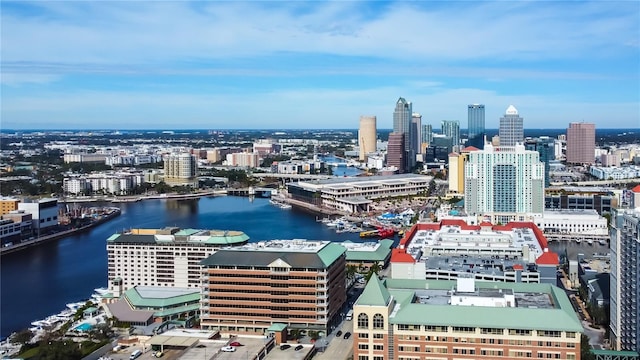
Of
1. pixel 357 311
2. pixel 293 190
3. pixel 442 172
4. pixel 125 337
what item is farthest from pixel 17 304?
pixel 442 172

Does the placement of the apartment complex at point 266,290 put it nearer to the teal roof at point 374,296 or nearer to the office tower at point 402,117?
the teal roof at point 374,296

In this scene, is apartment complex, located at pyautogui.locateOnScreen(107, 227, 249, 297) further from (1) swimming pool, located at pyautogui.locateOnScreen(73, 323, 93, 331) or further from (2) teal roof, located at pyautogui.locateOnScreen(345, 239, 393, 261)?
(2) teal roof, located at pyautogui.locateOnScreen(345, 239, 393, 261)

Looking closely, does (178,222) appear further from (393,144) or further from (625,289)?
(393,144)

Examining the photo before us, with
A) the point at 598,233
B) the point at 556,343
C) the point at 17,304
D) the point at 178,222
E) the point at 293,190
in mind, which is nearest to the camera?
the point at 556,343

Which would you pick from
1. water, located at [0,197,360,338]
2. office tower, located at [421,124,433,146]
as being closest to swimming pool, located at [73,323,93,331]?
water, located at [0,197,360,338]

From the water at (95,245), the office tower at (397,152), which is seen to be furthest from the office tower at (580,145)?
the water at (95,245)
